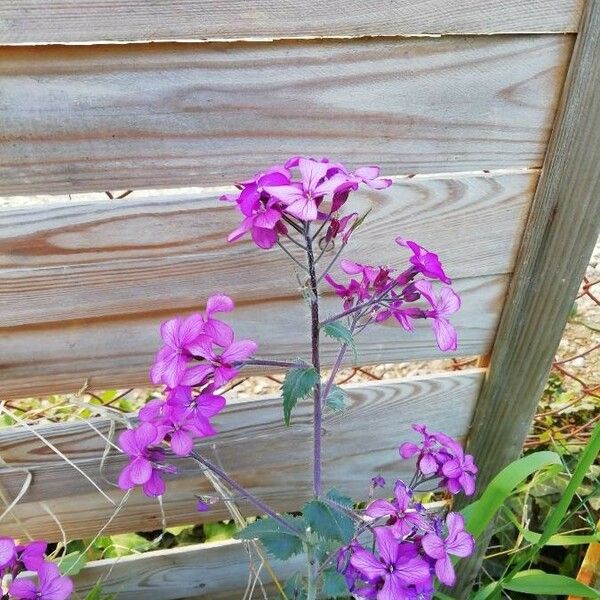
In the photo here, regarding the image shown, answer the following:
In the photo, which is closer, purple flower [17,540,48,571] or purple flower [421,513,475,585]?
purple flower [421,513,475,585]

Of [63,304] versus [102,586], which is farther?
[102,586]

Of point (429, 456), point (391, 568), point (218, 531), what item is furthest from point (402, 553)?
point (218, 531)

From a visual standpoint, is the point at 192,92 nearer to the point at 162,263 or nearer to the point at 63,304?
the point at 162,263

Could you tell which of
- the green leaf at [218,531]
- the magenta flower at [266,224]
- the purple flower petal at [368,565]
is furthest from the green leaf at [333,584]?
the green leaf at [218,531]

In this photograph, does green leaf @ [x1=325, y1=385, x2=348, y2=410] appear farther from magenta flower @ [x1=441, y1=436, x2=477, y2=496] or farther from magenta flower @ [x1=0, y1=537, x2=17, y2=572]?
magenta flower @ [x1=0, y1=537, x2=17, y2=572]

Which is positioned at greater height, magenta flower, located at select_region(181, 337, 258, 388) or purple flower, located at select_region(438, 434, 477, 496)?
magenta flower, located at select_region(181, 337, 258, 388)

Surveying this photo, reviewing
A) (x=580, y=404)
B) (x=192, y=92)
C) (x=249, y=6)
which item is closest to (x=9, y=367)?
(x=192, y=92)

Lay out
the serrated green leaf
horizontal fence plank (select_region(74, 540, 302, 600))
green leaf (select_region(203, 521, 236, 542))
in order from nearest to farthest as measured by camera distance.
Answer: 1. the serrated green leaf
2. horizontal fence plank (select_region(74, 540, 302, 600))
3. green leaf (select_region(203, 521, 236, 542))

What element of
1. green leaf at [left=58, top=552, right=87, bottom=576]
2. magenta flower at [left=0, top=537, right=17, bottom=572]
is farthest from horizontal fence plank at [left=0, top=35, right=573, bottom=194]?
green leaf at [left=58, top=552, right=87, bottom=576]
